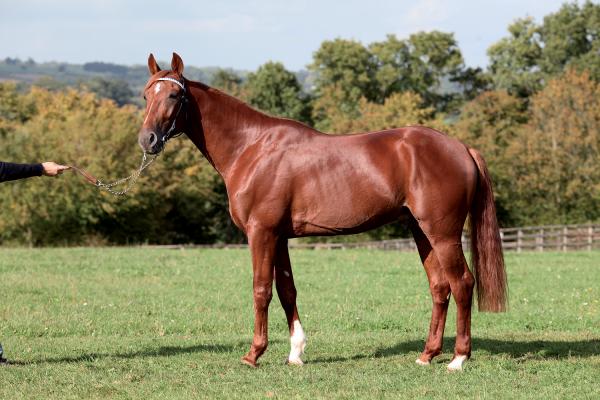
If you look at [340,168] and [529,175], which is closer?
[340,168]

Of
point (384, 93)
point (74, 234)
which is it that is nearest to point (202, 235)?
point (74, 234)

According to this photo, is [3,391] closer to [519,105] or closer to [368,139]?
[368,139]

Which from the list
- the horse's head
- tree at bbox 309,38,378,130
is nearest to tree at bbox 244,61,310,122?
tree at bbox 309,38,378,130

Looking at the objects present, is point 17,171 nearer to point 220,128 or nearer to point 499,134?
point 220,128

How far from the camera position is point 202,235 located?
60.5 metres

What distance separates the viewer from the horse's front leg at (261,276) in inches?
351

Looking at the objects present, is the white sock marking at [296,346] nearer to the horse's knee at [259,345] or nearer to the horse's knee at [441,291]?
the horse's knee at [259,345]

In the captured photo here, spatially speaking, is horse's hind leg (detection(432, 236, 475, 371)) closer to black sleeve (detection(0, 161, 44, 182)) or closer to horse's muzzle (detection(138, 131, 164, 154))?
horse's muzzle (detection(138, 131, 164, 154))

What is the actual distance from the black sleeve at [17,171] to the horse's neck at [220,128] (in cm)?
166

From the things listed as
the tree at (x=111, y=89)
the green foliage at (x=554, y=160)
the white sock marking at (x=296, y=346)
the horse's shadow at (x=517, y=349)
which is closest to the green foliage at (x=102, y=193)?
the green foliage at (x=554, y=160)

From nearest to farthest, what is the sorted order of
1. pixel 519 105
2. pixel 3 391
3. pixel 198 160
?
pixel 3 391 < pixel 198 160 < pixel 519 105

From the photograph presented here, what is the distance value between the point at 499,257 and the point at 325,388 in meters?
2.59

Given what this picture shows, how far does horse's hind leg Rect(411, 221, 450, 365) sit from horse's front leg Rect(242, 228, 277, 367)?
5.49 feet

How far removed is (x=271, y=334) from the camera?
1234 cm
